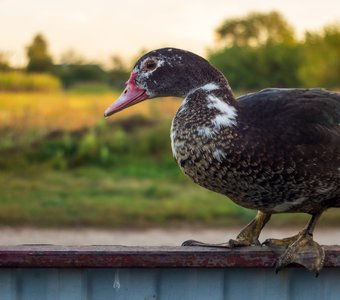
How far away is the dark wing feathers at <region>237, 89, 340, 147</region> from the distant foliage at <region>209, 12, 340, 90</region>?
2102 centimetres

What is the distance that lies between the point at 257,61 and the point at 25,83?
20853 millimetres

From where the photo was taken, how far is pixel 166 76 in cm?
301

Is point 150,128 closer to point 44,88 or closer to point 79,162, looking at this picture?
point 79,162

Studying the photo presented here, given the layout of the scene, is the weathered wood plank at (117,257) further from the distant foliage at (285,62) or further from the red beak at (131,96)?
the distant foliage at (285,62)

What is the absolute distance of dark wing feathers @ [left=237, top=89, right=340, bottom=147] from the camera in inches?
116

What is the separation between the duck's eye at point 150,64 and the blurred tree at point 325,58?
2178 cm

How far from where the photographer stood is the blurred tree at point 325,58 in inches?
1001

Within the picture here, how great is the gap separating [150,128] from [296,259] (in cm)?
1193

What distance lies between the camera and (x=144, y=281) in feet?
8.68

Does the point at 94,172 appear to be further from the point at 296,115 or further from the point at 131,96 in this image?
the point at 296,115

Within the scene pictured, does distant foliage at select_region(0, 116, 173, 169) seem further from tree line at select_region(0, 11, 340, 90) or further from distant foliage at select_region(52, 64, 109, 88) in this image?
distant foliage at select_region(52, 64, 109, 88)

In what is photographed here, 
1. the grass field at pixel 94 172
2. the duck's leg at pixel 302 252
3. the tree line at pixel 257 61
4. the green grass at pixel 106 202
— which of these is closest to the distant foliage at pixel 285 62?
the tree line at pixel 257 61

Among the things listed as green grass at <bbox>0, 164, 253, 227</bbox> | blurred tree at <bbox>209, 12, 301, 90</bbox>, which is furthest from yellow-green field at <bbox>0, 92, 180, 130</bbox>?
blurred tree at <bbox>209, 12, 301, 90</bbox>

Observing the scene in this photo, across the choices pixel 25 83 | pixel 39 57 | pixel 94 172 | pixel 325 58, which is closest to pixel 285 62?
pixel 325 58
